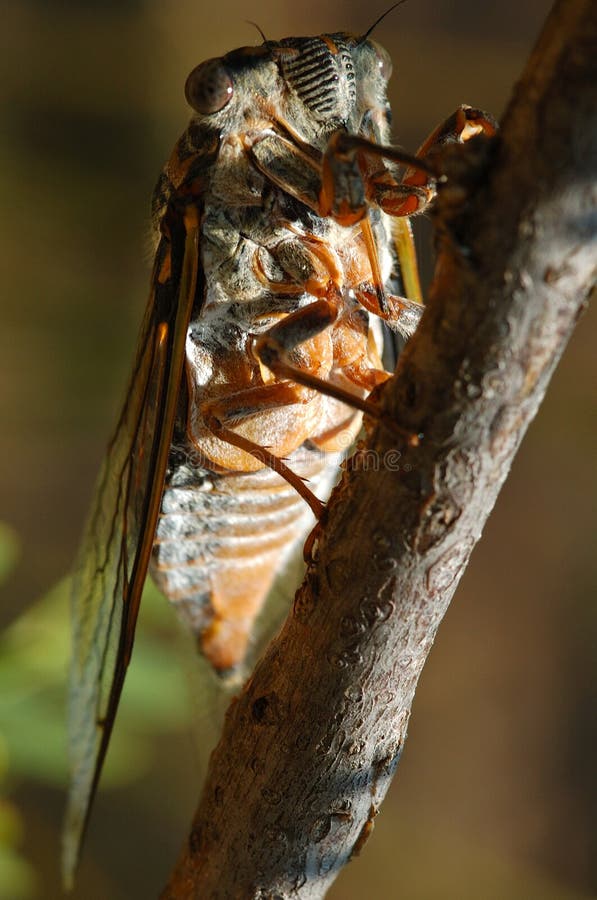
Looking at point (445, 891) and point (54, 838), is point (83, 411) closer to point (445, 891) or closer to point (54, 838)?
point (54, 838)

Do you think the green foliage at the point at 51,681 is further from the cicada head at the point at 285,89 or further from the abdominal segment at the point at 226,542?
the cicada head at the point at 285,89

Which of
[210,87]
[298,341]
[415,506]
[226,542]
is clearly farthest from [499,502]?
Result: [415,506]

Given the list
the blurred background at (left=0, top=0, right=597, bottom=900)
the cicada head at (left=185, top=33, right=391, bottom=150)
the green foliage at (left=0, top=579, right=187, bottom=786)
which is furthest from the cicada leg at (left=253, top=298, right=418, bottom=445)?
the blurred background at (left=0, top=0, right=597, bottom=900)

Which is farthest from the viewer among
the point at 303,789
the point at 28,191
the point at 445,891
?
the point at 28,191

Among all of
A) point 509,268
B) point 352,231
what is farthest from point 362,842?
point 352,231

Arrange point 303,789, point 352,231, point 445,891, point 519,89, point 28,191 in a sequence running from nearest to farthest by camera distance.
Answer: point 519,89, point 303,789, point 352,231, point 445,891, point 28,191

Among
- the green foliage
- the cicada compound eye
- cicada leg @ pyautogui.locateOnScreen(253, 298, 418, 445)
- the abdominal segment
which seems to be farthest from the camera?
the green foliage

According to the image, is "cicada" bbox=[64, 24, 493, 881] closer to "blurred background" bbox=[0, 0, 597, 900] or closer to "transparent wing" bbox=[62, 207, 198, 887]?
"transparent wing" bbox=[62, 207, 198, 887]

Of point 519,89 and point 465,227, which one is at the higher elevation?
point 519,89
